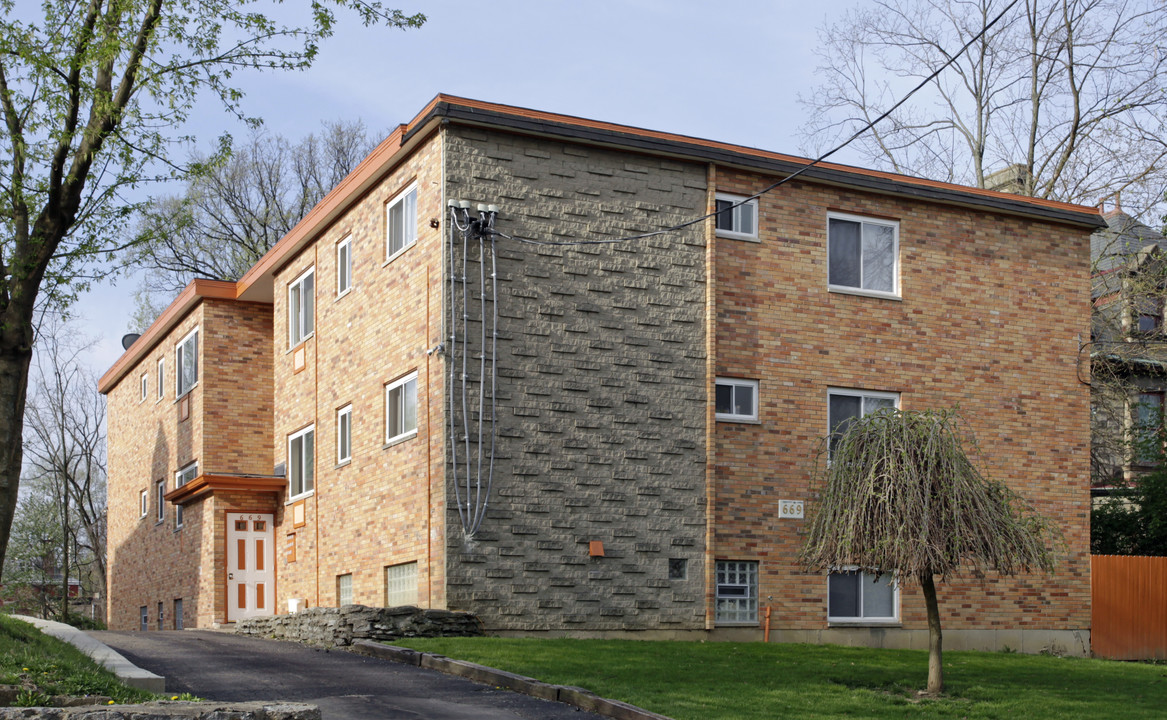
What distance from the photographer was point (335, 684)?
12.8 metres

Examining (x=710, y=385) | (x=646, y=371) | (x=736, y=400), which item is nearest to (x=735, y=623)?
(x=736, y=400)

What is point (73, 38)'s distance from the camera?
534 inches

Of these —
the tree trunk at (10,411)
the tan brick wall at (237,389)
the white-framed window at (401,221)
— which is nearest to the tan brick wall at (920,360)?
the white-framed window at (401,221)

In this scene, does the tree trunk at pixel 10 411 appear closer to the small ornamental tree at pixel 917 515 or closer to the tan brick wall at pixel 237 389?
the small ornamental tree at pixel 917 515

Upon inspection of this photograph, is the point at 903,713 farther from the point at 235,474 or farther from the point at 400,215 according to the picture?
the point at 235,474

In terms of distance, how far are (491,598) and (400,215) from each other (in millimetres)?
6051

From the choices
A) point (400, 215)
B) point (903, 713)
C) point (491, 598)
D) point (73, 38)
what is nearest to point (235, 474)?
point (400, 215)

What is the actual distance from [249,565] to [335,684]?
1288 cm

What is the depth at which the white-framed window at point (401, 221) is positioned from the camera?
1855 centimetres

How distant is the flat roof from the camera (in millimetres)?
17297

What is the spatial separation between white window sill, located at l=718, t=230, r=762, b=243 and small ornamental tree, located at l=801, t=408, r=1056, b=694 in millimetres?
5781

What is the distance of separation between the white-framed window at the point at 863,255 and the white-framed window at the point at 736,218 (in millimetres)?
1360

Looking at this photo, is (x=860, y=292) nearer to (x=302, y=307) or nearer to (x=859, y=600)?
(x=859, y=600)

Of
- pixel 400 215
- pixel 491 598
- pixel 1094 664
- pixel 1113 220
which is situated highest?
pixel 1113 220
